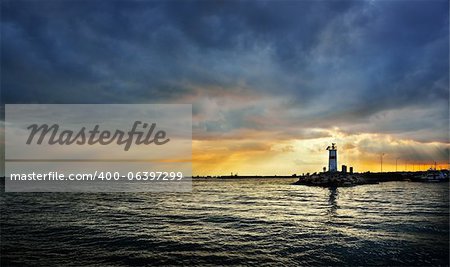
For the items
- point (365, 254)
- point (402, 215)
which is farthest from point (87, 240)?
point (402, 215)

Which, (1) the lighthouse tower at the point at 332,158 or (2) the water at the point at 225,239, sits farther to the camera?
(1) the lighthouse tower at the point at 332,158

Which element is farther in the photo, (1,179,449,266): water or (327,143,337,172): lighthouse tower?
(327,143,337,172): lighthouse tower

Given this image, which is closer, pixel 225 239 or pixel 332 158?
pixel 225 239

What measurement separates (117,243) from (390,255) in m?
16.5

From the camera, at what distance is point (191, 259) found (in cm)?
1623

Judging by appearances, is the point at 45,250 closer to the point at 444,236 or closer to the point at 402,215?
the point at 444,236

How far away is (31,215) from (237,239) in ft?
80.0

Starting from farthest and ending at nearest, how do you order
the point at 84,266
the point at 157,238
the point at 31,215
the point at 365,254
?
1. the point at 31,215
2. the point at 157,238
3. the point at 365,254
4. the point at 84,266

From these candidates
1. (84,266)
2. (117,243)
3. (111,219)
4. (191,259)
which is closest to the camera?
(84,266)

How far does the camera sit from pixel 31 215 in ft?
106

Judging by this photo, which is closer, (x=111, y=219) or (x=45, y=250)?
(x=45, y=250)

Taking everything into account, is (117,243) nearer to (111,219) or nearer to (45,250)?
(45,250)

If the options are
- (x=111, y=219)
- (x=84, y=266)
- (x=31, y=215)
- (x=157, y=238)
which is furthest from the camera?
(x=31, y=215)

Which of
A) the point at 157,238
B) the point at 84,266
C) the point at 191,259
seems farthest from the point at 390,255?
the point at 84,266
